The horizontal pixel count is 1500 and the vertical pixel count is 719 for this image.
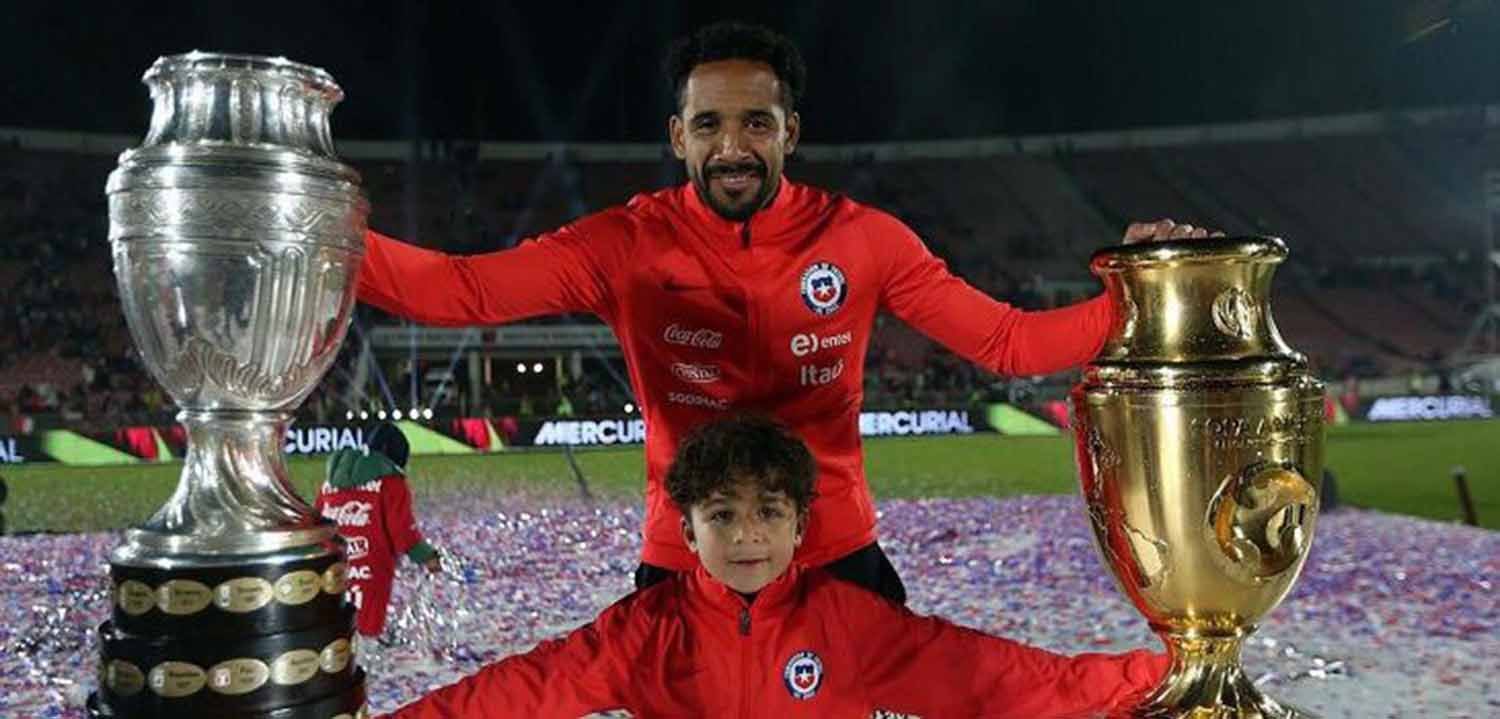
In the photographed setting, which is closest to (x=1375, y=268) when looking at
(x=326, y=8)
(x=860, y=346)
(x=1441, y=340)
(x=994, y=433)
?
(x=1441, y=340)

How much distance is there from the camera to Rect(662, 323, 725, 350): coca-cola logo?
200 centimetres

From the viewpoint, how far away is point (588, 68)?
28516 millimetres

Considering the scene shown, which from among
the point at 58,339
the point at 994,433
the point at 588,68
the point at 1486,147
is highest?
the point at 588,68

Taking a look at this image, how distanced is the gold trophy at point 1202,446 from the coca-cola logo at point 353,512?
3.63 metres

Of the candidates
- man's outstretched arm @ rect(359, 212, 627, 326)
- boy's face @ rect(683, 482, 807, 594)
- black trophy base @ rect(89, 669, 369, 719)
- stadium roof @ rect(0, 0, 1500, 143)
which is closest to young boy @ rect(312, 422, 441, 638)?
man's outstretched arm @ rect(359, 212, 627, 326)

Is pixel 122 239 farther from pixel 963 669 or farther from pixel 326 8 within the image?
pixel 326 8

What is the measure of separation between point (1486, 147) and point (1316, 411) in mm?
32895

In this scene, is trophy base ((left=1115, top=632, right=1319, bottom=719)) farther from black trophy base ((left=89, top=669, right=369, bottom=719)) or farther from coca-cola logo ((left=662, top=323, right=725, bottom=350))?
coca-cola logo ((left=662, top=323, right=725, bottom=350))

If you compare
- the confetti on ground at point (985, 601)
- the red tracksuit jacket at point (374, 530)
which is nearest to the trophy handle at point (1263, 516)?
the confetti on ground at point (985, 601)

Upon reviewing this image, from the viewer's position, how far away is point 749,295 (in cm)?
200

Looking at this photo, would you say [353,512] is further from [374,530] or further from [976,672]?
[976,672]

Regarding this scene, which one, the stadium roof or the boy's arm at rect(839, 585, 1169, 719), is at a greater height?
the stadium roof

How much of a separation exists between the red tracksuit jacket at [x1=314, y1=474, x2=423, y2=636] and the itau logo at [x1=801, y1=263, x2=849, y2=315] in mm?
2836

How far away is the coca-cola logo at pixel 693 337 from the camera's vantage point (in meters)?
2.00
